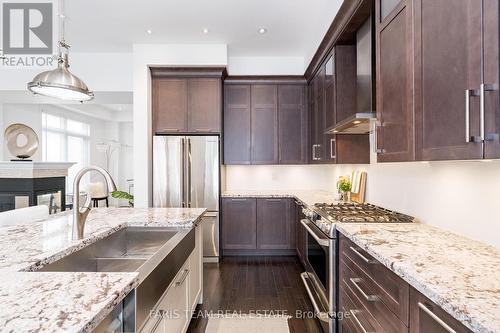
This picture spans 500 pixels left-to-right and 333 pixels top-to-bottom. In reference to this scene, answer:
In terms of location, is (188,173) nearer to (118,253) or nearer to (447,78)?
(118,253)

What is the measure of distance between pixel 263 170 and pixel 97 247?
3259mm

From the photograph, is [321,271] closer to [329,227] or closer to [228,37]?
[329,227]

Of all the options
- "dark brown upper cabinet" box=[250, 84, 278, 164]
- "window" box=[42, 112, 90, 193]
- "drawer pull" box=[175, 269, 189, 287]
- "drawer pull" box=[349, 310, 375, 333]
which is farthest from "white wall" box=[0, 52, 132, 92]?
"drawer pull" box=[349, 310, 375, 333]

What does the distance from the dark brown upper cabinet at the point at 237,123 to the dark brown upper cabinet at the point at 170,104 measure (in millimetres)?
670

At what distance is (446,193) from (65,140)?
8.26 metres

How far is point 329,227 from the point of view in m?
1.96

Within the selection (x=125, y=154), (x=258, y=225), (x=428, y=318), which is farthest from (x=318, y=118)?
(x=125, y=154)

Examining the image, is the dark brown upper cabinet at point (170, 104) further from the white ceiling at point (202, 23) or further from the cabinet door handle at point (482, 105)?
the cabinet door handle at point (482, 105)

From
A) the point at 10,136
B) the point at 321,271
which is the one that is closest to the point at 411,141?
the point at 321,271

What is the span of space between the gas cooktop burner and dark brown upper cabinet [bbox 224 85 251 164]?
198 centimetres

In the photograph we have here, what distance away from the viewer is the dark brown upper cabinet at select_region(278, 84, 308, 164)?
4.32 metres

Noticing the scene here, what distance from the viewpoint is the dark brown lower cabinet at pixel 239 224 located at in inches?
161

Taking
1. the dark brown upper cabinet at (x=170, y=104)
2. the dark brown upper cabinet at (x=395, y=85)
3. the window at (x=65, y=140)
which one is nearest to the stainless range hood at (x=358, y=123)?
the dark brown upper cabinet at (x=395, y=85)

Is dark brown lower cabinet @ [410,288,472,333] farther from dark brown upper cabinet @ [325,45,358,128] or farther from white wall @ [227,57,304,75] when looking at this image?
white wall @ [227,57,304,75]
